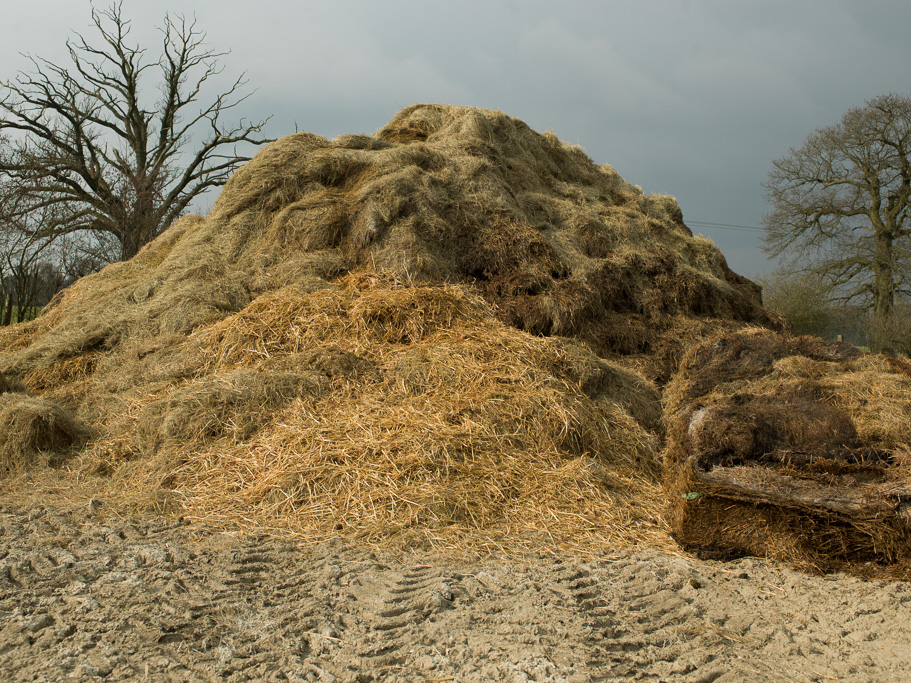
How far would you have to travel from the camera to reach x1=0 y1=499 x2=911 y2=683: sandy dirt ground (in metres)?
2.63

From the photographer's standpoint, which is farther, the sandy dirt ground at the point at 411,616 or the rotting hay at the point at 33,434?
the rotting hay at the point at 33,434

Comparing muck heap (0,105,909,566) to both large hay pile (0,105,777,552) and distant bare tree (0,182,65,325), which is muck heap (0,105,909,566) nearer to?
large hay pile (0,105,777,552)

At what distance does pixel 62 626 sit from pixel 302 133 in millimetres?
7071

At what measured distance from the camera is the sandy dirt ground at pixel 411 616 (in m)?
→ 2.63

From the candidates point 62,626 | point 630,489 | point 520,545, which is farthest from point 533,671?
point 630,489

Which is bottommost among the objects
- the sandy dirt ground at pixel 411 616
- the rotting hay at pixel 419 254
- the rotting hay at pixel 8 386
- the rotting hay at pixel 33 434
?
the sandy dirt ground at pixel 411 616

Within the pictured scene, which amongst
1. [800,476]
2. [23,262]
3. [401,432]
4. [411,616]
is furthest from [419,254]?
[23,262]

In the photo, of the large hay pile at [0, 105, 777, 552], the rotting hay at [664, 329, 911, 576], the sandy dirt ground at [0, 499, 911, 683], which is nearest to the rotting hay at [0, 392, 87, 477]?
the large hay pile at [0, 105, 777, 552]

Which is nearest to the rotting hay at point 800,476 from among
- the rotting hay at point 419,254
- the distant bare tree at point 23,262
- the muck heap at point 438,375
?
the muck heap at point 438,375

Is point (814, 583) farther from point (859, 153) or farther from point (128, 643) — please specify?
point (859, 153)

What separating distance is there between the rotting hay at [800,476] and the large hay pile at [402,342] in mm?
526

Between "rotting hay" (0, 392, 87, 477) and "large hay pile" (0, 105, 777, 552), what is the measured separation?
0.32 m

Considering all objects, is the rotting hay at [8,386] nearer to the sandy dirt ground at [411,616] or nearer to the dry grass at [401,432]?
Result: the dry grass at [401,432]

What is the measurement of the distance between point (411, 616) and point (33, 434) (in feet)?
12.4
